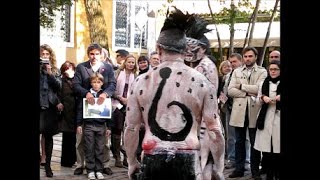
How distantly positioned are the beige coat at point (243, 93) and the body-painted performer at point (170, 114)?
432cm

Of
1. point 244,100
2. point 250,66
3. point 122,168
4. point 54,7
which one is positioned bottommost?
point 122,168

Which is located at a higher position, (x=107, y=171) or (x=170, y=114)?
(x=170, y=114)

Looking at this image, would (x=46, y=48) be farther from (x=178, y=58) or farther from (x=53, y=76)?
(x=178, y=58)

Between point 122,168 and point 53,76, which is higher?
point 53,76

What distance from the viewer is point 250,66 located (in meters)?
8.38

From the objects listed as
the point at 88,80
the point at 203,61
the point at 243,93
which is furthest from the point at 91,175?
the point at 203,61

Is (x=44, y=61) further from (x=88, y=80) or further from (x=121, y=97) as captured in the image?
(x=121, y=97)

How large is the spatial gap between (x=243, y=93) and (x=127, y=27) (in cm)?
1864

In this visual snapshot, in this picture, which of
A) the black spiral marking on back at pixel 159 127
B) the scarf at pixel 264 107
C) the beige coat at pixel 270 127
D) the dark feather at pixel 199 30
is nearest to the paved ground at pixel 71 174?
the beige coat at pixel 270 127

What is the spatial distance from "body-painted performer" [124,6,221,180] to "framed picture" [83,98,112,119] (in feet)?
14.4

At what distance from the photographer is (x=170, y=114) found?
148 inches

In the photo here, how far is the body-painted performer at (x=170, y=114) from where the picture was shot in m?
3.75
